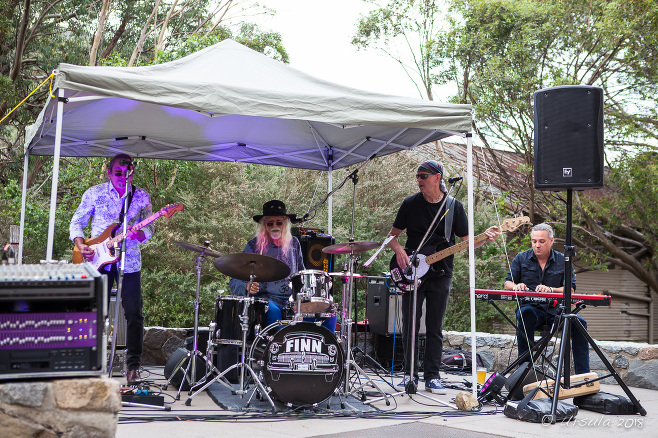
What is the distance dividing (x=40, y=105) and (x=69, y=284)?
10563 millimetres

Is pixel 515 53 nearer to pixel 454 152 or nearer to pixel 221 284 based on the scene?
pixel 454 152

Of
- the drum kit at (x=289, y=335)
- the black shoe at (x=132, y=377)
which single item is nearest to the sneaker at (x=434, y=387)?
the drum kit at (x=289, y=335)

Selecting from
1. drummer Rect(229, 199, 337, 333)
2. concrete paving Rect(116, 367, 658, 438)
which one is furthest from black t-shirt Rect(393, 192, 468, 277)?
concrete paving Rect(116, 367, 658, 438)

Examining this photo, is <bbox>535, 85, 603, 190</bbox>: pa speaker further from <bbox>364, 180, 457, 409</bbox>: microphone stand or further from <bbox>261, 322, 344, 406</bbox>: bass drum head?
<bbox>261, 322, 344, 406</bbox>: bass drum head

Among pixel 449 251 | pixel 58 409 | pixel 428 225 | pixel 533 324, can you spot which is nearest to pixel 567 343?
pixel 533 324

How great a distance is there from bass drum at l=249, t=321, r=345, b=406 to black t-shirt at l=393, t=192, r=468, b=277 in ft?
4.17

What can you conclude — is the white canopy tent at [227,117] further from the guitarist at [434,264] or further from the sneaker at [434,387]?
the sneaker at [434,387]

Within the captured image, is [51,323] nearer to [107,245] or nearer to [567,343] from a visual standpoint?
[107,245]

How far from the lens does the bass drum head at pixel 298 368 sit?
4.61m

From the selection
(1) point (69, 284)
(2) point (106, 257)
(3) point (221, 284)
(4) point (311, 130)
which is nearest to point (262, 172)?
(3) point (221, 284)

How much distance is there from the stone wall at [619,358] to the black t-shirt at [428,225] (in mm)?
1394

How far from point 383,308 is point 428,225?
191 cm

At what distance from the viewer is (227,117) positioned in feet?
19.6

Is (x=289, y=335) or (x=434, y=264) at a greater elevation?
(x=434, y=264)
